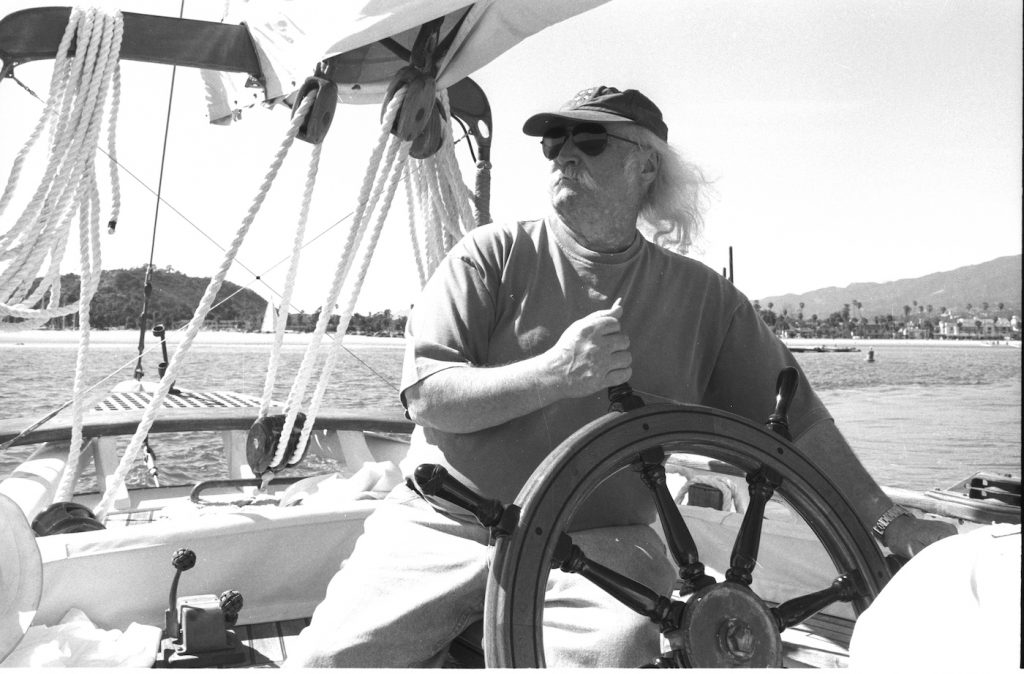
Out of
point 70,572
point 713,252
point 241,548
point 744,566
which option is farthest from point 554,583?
point 70,572

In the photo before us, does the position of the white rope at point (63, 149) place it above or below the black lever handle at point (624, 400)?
above

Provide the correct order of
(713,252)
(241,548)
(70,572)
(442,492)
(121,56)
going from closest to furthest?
(442,492)
(713,252)
(70,572)
(241,548)
(121,56)

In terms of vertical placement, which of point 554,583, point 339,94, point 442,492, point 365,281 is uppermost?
point 339,94

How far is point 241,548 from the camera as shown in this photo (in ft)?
6.09

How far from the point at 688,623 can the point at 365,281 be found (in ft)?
4.14

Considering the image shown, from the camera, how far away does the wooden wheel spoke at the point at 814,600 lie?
3.37 feet

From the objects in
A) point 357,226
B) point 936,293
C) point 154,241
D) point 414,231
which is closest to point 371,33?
point 357,226

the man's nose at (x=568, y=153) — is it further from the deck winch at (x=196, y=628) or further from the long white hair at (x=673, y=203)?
the deck winch at (x=196, y=628)

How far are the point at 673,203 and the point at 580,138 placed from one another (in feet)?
0.78

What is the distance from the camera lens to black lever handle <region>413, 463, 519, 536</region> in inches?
36.7

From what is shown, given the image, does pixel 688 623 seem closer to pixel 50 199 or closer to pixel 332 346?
pixel 332 346

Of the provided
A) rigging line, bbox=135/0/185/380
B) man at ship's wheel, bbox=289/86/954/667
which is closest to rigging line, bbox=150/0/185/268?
rigging line, bbox=135/0/185/380

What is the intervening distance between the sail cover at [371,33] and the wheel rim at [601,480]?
79cm

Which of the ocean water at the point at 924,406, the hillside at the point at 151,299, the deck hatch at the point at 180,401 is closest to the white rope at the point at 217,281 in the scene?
the hillside at the point at 151,299
